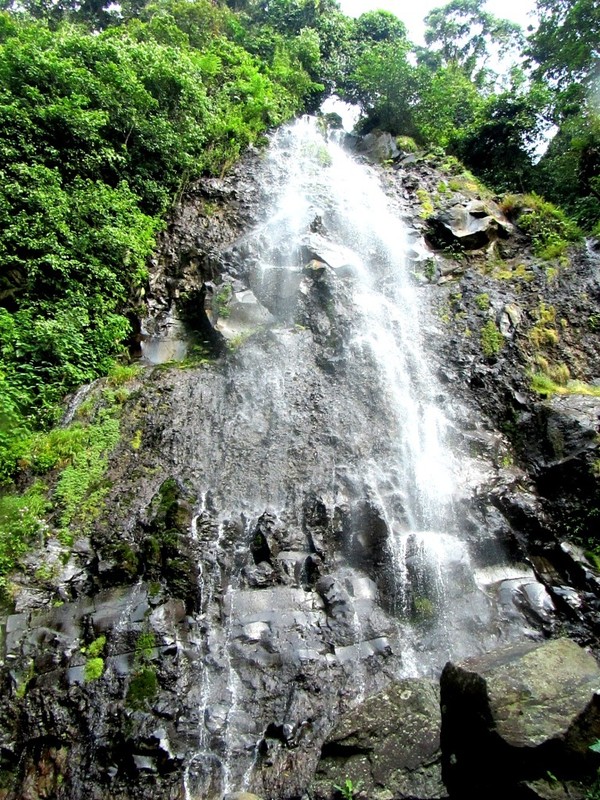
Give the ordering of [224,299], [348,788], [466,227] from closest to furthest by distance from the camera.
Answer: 1. [348,788]
2. [224,299]
3. [466,227]

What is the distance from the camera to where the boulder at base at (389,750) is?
3.92 m

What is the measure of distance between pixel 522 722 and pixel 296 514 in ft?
14.2

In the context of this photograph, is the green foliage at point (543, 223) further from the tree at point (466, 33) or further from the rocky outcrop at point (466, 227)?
the tree at point (466, 33)

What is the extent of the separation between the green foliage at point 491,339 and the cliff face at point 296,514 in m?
0.10

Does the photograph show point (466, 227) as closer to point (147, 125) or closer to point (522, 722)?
point (147, 125)

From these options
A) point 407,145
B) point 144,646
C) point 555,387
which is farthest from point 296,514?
point 407,145

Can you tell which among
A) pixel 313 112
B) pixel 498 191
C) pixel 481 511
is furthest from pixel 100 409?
pixel 313 112

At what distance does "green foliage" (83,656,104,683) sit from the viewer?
5324 mm

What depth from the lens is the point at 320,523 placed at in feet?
23.4

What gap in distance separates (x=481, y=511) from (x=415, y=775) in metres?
4.17

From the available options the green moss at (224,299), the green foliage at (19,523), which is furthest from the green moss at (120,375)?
the green foliage at (19,523)

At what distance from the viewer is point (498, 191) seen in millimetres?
16125

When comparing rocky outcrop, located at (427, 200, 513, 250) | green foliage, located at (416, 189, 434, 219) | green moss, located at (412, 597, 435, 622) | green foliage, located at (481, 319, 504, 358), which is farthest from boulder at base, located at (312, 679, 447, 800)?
green foliage, located at (416, 189, 434, 219)

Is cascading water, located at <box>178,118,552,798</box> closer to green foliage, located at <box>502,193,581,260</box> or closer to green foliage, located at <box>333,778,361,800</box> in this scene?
green foliage, located at <box>333,778,361,800</box>
